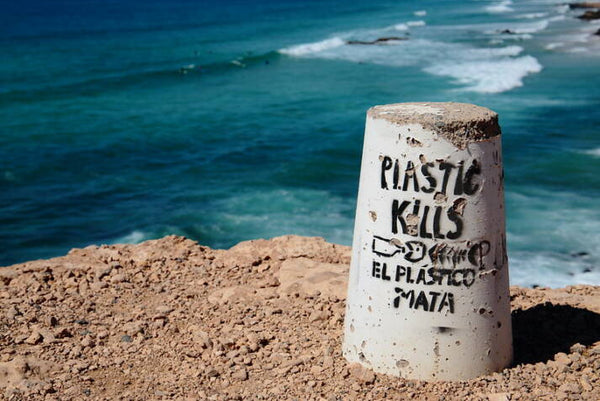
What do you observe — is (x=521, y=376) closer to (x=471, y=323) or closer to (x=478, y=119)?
(x=471, y=323)

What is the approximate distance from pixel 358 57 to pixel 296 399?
3960cm

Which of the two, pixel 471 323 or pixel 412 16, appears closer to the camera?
pixel 471 323

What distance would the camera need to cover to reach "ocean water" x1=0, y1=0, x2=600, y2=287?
17.2 metres

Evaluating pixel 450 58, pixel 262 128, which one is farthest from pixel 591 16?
pixel 262 128

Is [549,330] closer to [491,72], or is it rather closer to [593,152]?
[593,152]

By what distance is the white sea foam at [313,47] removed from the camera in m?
46.9

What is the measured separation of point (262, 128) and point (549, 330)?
2087 cm

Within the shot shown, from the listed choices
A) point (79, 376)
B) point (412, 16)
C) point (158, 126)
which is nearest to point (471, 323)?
point (79, 376)

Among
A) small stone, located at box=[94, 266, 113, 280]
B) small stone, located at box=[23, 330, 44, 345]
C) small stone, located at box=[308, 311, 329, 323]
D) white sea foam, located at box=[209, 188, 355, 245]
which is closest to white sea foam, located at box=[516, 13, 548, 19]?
white sea foam, located at box=[209, 188, 355, 245]

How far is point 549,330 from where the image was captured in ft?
22.4

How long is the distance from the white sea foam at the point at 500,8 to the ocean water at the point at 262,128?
30.4 feet

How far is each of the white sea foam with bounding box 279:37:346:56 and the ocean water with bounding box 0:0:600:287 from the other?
0.22 m

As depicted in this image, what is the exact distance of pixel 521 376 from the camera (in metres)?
6.01

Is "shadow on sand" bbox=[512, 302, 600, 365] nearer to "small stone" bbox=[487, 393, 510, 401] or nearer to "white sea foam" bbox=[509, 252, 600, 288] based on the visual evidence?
"small stone" bbox=[487, 393, 510, 401]
